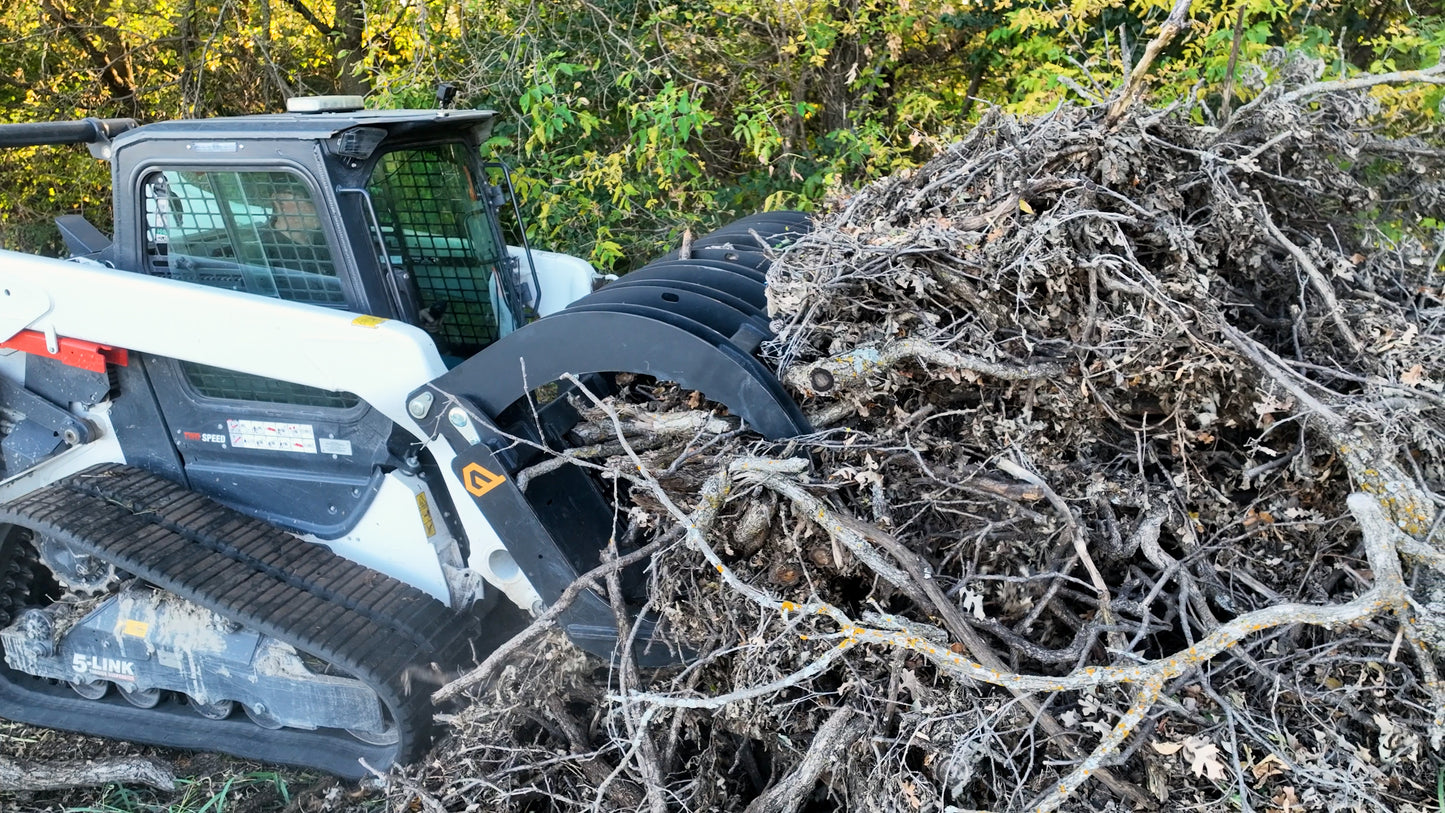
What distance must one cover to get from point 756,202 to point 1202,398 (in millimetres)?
4805

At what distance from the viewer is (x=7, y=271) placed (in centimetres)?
350

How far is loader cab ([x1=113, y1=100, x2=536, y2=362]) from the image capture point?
129 inches

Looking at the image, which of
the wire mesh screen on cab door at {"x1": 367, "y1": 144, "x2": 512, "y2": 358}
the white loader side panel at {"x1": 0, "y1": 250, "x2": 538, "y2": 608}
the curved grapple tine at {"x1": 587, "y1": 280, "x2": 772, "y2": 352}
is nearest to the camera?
the curved grapple tine at {"x1": 587, "y1": 280, "x2": 772, "y2": 352}

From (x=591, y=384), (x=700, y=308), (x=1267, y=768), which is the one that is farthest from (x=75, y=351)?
(x=1267, y=768)

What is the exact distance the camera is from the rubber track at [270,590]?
130 inches

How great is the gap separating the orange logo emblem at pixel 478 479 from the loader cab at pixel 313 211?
2.17ft

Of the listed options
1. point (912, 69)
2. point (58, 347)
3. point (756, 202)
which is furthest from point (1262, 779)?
point (912, 69)

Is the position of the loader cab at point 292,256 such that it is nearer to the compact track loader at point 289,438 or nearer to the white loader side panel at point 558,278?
the compact track loader at point 289,438

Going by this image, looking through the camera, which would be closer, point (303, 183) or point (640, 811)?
point (640, 811)

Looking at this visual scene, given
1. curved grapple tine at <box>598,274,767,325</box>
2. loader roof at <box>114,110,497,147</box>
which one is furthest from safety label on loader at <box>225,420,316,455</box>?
curved grapple tine at <box>598,274,767,325</box>

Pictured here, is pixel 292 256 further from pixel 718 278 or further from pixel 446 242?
pixel 718 278

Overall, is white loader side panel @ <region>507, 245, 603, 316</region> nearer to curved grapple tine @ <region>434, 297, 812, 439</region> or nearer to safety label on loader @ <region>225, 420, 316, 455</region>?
safety label on loader @ <region>225, 420, 316, 455</region>

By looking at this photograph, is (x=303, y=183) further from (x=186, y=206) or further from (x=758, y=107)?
(x=758, y=107)

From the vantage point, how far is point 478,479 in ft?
10.2
